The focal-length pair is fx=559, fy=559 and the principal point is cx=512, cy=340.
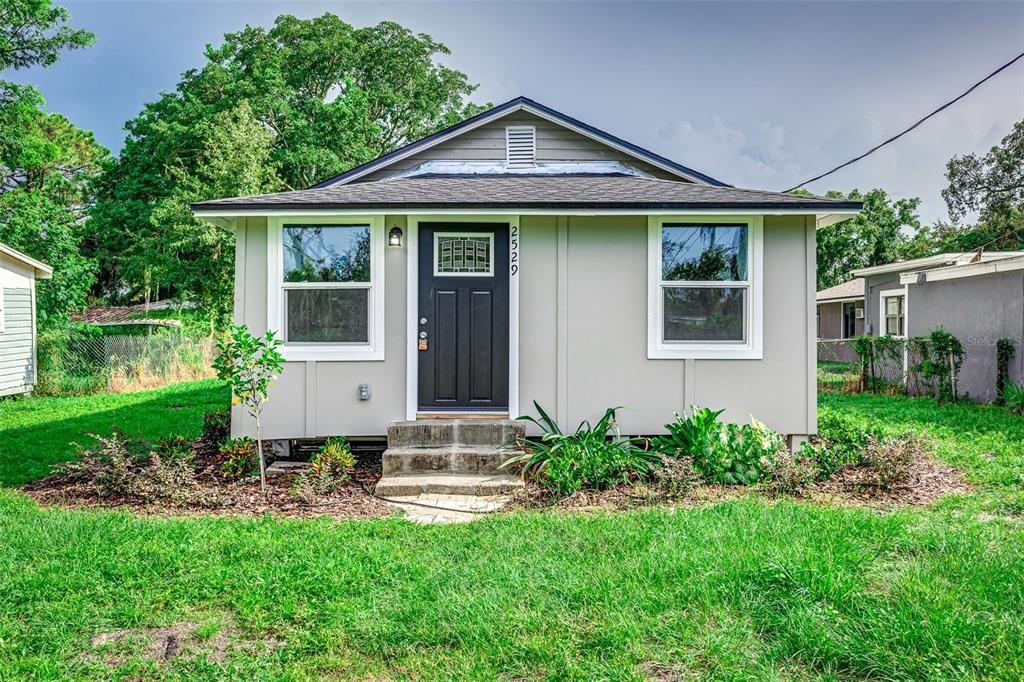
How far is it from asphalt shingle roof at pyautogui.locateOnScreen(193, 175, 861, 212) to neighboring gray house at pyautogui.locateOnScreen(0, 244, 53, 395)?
9.28 metres

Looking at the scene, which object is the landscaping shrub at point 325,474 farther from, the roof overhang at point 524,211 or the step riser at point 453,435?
the roof overhang at point 524,211

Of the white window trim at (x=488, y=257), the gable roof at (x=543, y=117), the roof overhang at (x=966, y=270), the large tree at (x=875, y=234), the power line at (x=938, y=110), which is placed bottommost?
the white window trim at (x=488, y=257)

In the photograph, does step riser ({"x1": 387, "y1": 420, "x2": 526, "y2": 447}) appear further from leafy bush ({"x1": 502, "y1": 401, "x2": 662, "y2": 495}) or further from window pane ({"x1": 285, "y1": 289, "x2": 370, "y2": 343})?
window pane ({"x1": 285, "y1": 289, "x2": 370, "y2": 343})

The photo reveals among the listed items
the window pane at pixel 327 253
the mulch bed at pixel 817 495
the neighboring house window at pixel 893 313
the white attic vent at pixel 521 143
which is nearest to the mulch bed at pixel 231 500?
the mulch bed at pixel 817 495

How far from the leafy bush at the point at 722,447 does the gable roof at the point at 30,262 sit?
520 inches

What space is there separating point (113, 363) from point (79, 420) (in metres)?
5.35

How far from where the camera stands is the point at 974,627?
2.40m

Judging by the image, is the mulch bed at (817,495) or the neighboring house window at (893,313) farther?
the neighboring house window at (893,313)

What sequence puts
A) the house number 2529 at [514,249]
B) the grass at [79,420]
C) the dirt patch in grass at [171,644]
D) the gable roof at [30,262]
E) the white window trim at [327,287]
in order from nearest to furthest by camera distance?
the dirt patch in grass at [171,644], the white window trim at [327,287], the house number 2529 at [514,249], the grass at [79,420], the gable roof at [30,262]

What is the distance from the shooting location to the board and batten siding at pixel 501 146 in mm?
8469

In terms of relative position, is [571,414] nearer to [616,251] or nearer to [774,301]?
[616,251]

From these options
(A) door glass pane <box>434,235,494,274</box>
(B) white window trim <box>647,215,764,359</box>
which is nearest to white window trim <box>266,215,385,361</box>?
(A) door glass pane <box>434,235,494,274</box>

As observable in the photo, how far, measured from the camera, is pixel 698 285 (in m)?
5.83

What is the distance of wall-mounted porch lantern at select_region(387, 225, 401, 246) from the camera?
578cm
